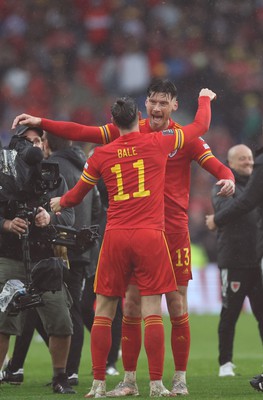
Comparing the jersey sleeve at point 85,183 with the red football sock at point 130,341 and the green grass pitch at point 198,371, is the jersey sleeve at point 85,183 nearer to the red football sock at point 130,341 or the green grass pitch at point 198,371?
the red football sock at point 130,341

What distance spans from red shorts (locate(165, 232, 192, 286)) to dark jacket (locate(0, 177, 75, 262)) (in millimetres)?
869

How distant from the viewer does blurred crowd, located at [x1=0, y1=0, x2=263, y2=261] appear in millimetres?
21312

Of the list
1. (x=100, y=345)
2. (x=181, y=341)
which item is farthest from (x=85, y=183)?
(x=181, y=341)

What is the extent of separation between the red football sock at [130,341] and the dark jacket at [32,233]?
0.80m

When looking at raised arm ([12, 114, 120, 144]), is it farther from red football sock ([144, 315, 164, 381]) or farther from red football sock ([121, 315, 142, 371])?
red football sock ([144, 315, 164, 381])

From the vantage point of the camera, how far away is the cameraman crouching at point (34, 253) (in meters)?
7.38

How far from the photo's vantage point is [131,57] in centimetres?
2195

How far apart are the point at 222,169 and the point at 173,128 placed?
1.60 ft

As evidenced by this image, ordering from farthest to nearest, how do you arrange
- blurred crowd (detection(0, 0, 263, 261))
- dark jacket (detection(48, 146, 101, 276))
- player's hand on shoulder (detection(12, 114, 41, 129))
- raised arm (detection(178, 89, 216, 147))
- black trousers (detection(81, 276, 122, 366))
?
blurred crowd (detection(0, 0, 263, 261))
black trousers (detection(81, 276, 122, 366))
dark jacket (detection(48, 146, 101, 276))
player's hand on shoulder (detection(12, 114, 41, 129))
raised arm (detection(178, 89, 216, 147))

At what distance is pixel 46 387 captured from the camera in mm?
8695

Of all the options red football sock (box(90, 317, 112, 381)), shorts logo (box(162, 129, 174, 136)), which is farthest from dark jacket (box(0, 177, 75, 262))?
shorts logo (box(162, 129, 174, 136))

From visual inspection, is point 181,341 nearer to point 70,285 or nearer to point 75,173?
point 70,285

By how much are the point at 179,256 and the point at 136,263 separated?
58 cm

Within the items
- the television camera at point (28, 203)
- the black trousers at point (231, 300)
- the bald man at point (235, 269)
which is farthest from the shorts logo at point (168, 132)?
the black trousers at point (231, 300)
